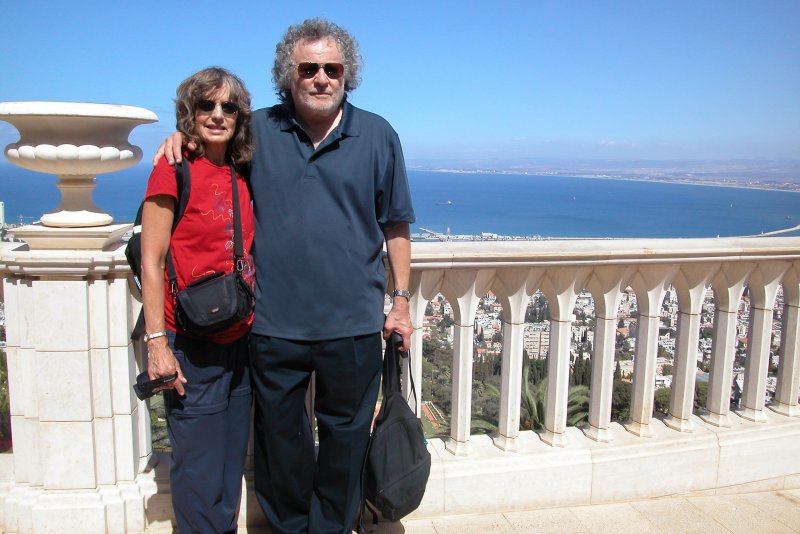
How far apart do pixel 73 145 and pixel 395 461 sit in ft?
5.75

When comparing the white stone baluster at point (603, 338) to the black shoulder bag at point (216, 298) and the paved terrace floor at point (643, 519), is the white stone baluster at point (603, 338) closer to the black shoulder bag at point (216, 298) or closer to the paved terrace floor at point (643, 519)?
the paved terrace floor at point (643, 519)

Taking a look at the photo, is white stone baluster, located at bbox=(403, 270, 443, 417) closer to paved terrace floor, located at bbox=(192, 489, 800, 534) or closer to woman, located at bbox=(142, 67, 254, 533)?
paved terrace floor, located at bbox=(192, 489, 800, 534)

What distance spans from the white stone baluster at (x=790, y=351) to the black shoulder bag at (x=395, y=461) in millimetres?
2366

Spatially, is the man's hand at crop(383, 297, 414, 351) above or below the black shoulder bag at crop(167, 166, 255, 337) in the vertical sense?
below

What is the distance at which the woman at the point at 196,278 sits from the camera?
85.6 inches

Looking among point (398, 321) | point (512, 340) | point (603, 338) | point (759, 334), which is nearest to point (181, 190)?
point (398, 321)

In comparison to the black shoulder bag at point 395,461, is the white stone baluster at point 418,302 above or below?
above

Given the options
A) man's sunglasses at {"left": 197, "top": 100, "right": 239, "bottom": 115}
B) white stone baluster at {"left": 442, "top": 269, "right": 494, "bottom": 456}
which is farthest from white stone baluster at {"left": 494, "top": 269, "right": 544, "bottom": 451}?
man's sunglasses at {"left": 197, "top": 100, "right": 239, "bottom": 115}

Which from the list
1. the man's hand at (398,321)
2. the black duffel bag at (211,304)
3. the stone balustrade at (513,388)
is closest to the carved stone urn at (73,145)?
the stone balustrade at (513,388)

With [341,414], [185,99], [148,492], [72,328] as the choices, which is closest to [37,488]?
[148,492]

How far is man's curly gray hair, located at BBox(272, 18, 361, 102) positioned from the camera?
232cm

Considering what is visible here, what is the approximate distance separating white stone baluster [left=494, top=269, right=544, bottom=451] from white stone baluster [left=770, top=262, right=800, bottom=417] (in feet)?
5.19

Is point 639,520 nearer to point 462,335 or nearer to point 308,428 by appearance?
point 462,335

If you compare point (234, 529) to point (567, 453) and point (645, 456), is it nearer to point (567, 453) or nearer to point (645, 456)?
point (567, 453)
